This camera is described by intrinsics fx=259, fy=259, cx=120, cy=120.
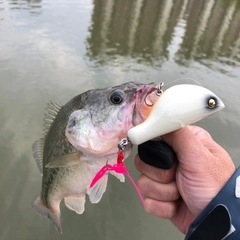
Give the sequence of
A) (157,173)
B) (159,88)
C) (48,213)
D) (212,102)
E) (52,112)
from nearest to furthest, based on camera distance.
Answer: (212,102)
(159,88)
(157,173)
(52,112)
(48,213)

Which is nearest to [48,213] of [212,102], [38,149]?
[38,149]

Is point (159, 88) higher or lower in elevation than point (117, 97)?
higher

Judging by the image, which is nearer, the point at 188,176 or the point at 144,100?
the point at 144,100

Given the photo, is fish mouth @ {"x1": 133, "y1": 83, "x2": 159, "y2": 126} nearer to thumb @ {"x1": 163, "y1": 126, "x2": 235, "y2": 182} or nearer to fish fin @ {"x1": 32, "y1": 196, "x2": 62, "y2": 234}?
thumb @ {"x1": 163, "y1": 126, "x2": 235, "y2": 182}

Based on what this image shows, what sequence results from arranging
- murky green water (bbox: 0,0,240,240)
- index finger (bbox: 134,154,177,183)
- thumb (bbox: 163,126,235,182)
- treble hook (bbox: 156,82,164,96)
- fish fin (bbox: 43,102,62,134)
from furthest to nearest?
murky green water (bbox: 0,0,240,240) < fish fin (bbox: 43,102,62,134) < index finger (bbox: 134,154,177,183) < thumb (bbox: 163,126,235,182) < treble hook (bbox: 156,82,164,96)

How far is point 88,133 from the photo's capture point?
1.33m

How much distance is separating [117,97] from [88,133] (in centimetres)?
24

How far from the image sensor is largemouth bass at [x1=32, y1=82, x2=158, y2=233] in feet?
4.02

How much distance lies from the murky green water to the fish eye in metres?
1.98

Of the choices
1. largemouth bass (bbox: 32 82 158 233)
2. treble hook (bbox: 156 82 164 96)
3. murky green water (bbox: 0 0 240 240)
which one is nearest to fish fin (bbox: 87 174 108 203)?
largemouth bass (bbox: 32 82 158 233)

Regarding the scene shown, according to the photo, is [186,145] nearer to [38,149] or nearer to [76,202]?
[76,202]

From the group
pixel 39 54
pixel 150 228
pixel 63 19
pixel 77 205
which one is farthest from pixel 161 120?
pixel 63 19

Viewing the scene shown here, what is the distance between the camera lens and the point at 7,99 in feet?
14.5

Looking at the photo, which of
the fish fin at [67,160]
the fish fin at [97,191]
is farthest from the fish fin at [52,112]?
the fish fin at [97,191]
